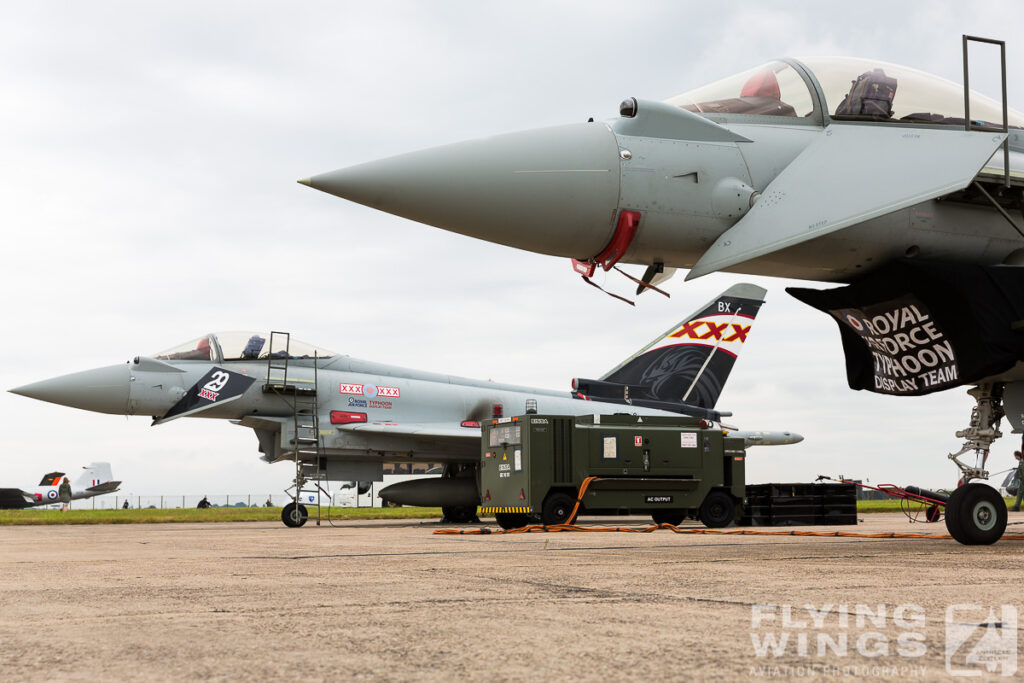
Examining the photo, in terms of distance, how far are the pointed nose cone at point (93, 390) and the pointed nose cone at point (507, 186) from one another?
40.1 ft

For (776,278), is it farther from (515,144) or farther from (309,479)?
(309,479)

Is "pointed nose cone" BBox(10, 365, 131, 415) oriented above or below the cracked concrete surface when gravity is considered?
above

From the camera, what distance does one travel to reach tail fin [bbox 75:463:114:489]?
4422 cm

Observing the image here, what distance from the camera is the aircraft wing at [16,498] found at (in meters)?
40.0

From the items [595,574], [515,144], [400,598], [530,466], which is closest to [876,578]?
[595,574]

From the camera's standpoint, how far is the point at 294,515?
1630 cm

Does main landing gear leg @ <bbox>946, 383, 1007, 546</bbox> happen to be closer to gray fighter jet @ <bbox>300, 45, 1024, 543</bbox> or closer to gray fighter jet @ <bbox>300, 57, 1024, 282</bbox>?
gray fighter jet @ <bbox>300, 45, 1024, 543</bbox>

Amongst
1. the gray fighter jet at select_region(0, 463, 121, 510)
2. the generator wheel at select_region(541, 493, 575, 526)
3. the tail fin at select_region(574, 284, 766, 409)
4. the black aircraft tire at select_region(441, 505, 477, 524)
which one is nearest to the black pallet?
the generator wheel at select_region(541, 493, 575, 526)

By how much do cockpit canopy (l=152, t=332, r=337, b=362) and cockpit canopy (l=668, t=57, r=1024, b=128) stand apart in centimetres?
1217

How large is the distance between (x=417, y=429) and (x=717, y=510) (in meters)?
6.39

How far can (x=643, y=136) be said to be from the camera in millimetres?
6430

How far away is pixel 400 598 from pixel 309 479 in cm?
1398

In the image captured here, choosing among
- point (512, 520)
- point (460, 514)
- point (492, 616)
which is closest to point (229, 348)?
point (460, 514)

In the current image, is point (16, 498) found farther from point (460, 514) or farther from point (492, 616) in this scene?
point (492, 616)
